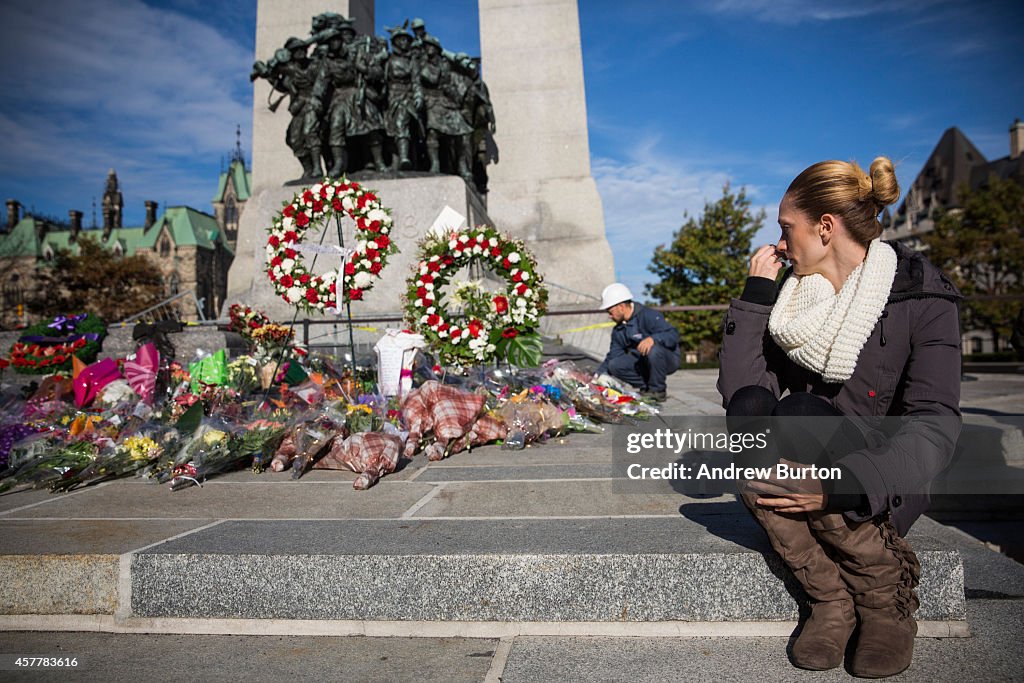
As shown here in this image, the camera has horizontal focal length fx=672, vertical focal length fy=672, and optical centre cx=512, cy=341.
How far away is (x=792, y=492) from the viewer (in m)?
1.65

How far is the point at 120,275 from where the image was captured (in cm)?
3394

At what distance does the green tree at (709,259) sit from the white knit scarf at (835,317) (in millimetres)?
24221

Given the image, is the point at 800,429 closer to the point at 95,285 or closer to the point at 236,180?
the point at 95,285

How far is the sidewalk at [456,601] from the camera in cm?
184

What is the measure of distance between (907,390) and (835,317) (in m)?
0.26

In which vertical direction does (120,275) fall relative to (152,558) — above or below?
above

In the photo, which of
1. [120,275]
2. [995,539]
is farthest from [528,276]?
[120,275]

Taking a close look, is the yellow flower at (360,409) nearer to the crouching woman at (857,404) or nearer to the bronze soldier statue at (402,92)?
the crouching woman at (857,404)

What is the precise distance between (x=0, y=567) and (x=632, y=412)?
167 inches

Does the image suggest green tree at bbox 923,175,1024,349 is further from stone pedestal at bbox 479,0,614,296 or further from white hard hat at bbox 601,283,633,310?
white hard hat at bbox 601,283,633,310

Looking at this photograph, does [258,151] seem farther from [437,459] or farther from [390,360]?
[437,459]

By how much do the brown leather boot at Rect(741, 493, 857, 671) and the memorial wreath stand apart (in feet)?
12.5

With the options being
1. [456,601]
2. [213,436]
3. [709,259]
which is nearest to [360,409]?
[213,436]

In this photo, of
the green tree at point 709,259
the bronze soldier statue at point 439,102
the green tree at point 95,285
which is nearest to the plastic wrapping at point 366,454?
the bronze soldier statue at point 439,102
